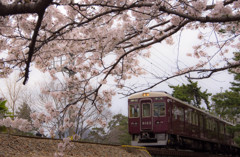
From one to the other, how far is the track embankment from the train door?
6.83ft

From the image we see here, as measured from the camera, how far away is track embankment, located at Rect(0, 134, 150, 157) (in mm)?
5727

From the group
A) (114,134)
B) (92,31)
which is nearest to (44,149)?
(92,31)

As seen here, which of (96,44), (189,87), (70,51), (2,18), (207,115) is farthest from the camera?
(189,87)

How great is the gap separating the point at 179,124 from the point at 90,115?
6788 millimetres

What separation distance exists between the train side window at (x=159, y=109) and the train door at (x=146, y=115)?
0.65 ft

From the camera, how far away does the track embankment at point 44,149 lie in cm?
573

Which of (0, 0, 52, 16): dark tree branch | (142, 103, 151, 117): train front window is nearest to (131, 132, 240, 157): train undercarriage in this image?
(142, 103, 151, 117): train front window

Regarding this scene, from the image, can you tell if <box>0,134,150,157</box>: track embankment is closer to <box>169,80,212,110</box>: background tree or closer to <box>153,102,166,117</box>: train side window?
<box>153,102,166,117</box>: train side window

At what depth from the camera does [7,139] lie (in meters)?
6.04

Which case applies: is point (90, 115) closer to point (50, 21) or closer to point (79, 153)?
point (79, 153)

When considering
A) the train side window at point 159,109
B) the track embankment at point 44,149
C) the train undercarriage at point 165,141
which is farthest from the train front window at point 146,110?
the track embankment at point 44,149

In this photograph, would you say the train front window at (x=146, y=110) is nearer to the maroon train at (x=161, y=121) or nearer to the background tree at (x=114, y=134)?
the maroon train at (x=161, y=121)

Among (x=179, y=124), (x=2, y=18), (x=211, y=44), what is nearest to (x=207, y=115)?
(x=179, y=124)

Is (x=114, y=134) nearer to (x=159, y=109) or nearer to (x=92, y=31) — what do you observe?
(x=159, y=109)
